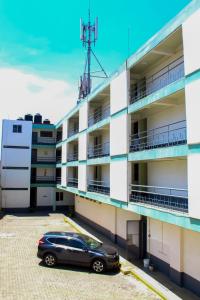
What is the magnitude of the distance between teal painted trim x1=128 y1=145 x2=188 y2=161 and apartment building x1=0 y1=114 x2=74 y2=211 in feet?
78.9

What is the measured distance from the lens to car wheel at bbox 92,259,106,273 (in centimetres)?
1616

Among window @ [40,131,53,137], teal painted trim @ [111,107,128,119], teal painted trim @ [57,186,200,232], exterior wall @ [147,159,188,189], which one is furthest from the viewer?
window @ [40,131,53,137]

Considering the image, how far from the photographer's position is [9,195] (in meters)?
38.6

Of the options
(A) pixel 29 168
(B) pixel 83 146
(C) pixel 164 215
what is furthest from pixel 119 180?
(A) pixel 29 168

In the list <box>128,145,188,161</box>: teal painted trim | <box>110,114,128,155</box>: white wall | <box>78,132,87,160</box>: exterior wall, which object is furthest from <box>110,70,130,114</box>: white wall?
<box>78,132,87,160</box>: exterior wall

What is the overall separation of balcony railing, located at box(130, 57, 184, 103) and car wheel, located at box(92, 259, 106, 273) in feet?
32.5

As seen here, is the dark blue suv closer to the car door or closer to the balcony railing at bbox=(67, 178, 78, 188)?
the car door

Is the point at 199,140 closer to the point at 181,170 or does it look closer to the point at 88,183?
the point at 181,170

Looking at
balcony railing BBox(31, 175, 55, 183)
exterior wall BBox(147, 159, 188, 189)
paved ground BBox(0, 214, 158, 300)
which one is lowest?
paved ground BBox(0, 214, 158, 300)

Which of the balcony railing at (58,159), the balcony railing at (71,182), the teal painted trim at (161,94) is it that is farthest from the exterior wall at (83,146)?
the balcony railing at (58,159)

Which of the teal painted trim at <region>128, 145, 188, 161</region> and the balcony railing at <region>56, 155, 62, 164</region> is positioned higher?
the balcony railing at <region>56, 155, 62, 164</region>

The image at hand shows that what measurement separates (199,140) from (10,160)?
31820 millimetres

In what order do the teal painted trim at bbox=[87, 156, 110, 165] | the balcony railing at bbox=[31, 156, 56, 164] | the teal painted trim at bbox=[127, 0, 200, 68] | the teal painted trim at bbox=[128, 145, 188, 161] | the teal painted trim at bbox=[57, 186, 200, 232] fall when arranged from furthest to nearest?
the balcony railing at bbox=[31, 156, 56, 164], the teal painted trim at bbox=[87, 156, 110, 165], the teal painted trim at bbox=[128, 145, 188, 161], the teal painted trim at bbox=[127, 0, 200, 68], the teal painted trim at bbox=[57, 186, 200, 232]

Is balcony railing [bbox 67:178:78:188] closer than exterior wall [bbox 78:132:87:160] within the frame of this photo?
No
